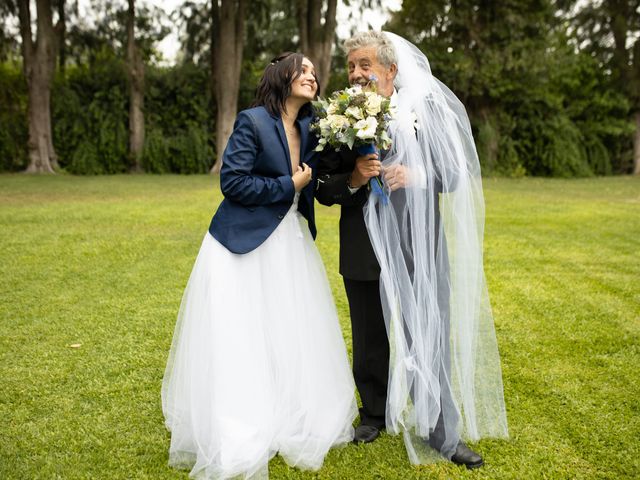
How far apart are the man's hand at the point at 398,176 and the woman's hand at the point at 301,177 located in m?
0.41

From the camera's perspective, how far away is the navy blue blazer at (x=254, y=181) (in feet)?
10.1

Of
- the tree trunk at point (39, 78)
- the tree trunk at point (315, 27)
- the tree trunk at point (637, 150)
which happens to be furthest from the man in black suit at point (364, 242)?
the tree trunk at point (637, 150)

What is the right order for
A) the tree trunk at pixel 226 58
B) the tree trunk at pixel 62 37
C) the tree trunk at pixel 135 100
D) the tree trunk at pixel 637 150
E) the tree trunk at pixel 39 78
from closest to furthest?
the tree trunk at pixel 39 78
the tree trunk at pixel 226 58
the tree trunk at pixel 135 100
the tree trunk at pixel 62 37
the tree trunk at pixel 637 150

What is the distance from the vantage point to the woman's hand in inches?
124

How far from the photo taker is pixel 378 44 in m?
3.08

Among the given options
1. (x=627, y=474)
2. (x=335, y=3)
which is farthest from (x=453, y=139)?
(x=335, y=3)

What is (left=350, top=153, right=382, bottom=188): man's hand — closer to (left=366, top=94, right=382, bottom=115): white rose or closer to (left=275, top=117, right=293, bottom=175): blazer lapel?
(left=366, top=94, right=382, bottom=115): white rose

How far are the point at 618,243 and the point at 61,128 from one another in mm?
20848

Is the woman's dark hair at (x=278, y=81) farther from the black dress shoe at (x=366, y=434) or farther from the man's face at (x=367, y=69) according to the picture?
the black dress shoe at (x=366, y=434)

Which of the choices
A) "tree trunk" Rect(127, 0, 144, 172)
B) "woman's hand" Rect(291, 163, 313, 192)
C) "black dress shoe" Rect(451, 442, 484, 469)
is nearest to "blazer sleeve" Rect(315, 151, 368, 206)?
"woman's hand" Rect(291, 163, 313, 192)

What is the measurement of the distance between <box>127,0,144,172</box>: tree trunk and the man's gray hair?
21.5 meters

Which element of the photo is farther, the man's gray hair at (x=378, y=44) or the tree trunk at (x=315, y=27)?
the tree trunk at (x=315, y=27)

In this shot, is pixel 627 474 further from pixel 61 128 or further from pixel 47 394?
pixel 61 128

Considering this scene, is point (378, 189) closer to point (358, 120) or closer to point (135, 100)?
point (358, 120)
